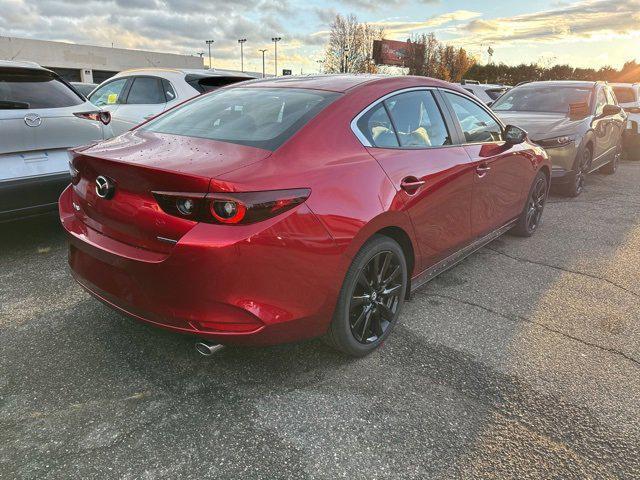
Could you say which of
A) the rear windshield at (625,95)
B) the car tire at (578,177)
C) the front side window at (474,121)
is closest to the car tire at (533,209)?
the front side window at (474,121)

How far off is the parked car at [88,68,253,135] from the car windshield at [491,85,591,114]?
4.53 meters

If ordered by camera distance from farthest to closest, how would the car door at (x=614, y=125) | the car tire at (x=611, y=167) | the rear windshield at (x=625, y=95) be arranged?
the rear windshield at (x=625, y=95)
the car tire at (x=611, y=167)
the car door at (x=614, y=125)

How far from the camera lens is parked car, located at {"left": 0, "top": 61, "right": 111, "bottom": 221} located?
3.93 m

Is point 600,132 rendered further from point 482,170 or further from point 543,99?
point 482,170

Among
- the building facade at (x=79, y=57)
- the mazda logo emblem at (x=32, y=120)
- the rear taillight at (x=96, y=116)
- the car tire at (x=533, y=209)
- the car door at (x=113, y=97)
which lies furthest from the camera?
the building facade at (x=79, y=57)

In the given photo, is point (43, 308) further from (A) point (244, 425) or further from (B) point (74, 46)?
(B) point (74, 46)

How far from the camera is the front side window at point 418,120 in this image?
310 cm

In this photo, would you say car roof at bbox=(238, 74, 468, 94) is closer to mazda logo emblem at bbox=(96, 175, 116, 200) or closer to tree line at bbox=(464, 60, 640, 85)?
mazda logo emblem at bbox=(96, 175, 116, 200)

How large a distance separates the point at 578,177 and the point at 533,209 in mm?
2692

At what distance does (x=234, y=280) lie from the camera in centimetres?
213

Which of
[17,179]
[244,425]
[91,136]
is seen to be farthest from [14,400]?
[91,136]

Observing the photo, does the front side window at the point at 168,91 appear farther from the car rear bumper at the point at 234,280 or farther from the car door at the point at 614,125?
the car door at the point at 614,125

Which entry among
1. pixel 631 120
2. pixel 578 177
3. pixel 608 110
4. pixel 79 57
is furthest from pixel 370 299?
pixel 79 57

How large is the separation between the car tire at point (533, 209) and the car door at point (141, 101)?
4772 mm
